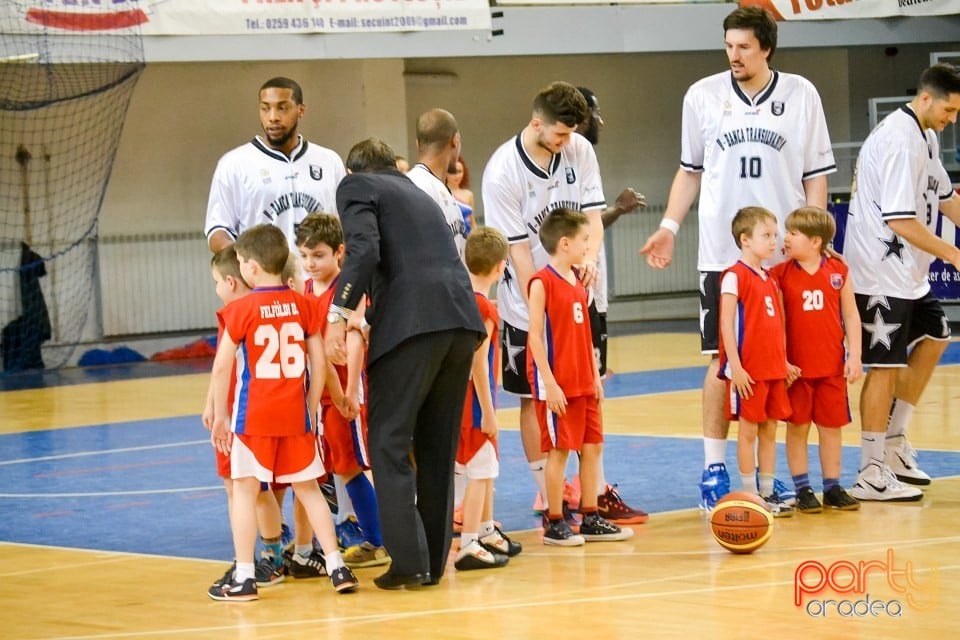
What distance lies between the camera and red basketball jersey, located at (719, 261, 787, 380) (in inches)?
295

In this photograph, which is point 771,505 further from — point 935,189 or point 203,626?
point 203,626

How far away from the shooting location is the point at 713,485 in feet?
24.9

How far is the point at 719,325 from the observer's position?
25.0ft

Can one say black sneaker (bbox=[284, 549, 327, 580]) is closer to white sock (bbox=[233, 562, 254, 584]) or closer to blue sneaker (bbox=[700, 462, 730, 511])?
white sock (bbox=[233, 562, 254, 584])

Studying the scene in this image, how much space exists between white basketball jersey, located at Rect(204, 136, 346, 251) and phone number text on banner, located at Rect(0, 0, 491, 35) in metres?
8.15

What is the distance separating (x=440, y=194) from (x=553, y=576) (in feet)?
6.00

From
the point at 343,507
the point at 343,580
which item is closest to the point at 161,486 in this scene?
the point at 343,507

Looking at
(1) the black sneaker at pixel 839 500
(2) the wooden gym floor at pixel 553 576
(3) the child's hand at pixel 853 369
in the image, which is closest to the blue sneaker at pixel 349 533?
(2) the wooden gym floor at pixel 553 576

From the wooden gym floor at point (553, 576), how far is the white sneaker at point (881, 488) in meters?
0.12

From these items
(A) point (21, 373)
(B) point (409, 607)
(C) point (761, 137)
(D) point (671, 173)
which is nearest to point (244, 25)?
(A) point (21, 373)

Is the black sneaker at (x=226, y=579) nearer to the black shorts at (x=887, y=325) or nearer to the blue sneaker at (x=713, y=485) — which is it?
the blue sneaker at (x=713, y=485)

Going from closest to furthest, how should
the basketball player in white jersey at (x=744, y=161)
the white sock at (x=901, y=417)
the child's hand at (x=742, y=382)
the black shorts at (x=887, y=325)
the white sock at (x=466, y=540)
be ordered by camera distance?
1. the white sock at (x=466, y=540)
2. the child's hand at (x=742, y=382)
3. the basketball player in white jersey at (x=744, y=161)
4. the black shorts at (x=887, y=325)
5. the white sock at (x=901, y=417)

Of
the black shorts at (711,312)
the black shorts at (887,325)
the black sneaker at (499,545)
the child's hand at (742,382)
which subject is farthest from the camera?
the black shorts at (887,325)

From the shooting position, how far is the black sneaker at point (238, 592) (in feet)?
20.0
